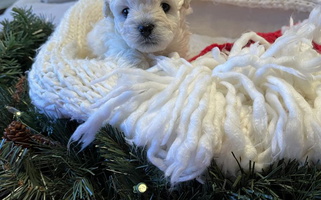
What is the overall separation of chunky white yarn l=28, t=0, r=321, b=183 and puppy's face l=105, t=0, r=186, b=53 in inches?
2.4

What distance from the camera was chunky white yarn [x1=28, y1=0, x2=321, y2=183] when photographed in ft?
1.45

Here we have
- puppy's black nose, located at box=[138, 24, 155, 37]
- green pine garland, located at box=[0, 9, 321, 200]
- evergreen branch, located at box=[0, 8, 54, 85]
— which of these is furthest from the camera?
evergreen branch, located at box=[0, 8, 54, 85]

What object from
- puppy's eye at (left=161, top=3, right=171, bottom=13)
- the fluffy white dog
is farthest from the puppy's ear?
puppy's eye at (left=161, top=3, right=171, bottom=13)

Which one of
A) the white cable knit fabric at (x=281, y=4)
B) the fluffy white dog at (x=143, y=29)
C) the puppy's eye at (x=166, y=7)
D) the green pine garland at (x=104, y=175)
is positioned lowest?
the green pine garland at (x=104, y=175)

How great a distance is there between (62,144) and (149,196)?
0.19 metres

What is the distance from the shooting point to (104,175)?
22.0 inches

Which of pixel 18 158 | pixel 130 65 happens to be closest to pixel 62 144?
pixel 18 158

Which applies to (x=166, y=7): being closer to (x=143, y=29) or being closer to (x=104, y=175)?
(x=143, y=29)

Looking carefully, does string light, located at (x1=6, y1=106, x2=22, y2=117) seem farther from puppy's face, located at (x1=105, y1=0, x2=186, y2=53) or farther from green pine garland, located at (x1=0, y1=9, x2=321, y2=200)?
puppy's face, located at (x1=105, y1=0, x2=186, y2=53)

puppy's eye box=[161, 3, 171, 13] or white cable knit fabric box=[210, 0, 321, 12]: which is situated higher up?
puppy's eye box=[161, 3, 171, 13]

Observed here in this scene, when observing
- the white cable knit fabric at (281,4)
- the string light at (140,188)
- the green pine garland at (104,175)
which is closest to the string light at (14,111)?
the green pine garland at (104,175)

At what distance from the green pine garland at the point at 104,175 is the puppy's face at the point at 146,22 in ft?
0.61

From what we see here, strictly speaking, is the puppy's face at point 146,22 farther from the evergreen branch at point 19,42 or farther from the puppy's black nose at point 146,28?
the evergreen branch at point 19,42

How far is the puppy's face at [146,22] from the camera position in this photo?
0.62m
